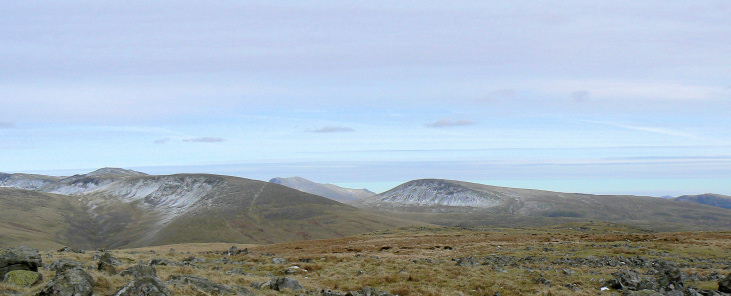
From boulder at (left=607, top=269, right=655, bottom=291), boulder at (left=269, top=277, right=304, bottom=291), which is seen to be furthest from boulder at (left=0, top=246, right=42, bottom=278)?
boulder at (left=607, top=269, right=655, bottom=291)

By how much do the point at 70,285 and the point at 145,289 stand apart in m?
2.64

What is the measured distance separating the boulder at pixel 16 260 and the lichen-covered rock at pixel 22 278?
830 mm

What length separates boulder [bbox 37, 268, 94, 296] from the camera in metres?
15.1

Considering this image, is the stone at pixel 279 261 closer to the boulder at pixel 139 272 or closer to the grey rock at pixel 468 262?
the grey rock at pixel 468 262

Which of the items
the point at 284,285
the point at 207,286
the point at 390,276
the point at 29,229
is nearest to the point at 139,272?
the point at 207,286

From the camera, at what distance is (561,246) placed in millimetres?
47656

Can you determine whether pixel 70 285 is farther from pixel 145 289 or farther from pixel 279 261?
pixel 279 261

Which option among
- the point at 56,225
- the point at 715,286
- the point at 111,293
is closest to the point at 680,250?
the point at 715,286

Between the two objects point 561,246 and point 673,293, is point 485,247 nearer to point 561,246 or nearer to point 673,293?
point 561,246

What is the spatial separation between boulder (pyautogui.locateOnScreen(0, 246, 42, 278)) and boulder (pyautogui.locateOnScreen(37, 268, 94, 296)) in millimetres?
4782

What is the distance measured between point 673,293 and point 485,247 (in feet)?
102

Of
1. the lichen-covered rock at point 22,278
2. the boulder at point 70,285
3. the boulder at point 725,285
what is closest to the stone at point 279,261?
the lichen-covered rock at point 22,278

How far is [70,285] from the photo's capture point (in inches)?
611

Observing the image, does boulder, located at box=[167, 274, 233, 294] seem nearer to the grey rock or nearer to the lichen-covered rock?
the lichen-covered rock
